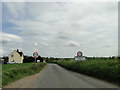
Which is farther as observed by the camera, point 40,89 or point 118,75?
point 118,75

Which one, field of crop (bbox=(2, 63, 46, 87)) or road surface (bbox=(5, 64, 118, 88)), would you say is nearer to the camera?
road surface (bbox=(5, 64, 118, 88))

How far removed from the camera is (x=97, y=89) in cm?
738

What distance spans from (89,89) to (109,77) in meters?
4.55

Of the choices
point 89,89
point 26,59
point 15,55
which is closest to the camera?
Answer: point 89,89

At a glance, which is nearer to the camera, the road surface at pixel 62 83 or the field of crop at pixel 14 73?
the road surface at pixel 62 83

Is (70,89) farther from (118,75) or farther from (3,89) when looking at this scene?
(118,75)

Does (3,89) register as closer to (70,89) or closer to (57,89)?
(57,89)

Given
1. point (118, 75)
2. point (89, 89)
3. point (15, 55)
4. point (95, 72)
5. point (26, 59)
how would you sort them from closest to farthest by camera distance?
point (89, 89)
point (118, 75)
point (95, 72)
point (15, 55)
point (26, 59)

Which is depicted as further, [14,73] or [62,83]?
[14,73]

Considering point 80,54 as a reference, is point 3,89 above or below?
below

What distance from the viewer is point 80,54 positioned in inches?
1001

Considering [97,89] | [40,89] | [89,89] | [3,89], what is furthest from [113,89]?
[3,89]

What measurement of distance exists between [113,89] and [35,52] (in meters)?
19.2

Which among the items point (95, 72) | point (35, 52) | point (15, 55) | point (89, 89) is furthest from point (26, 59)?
point (89, 89)
